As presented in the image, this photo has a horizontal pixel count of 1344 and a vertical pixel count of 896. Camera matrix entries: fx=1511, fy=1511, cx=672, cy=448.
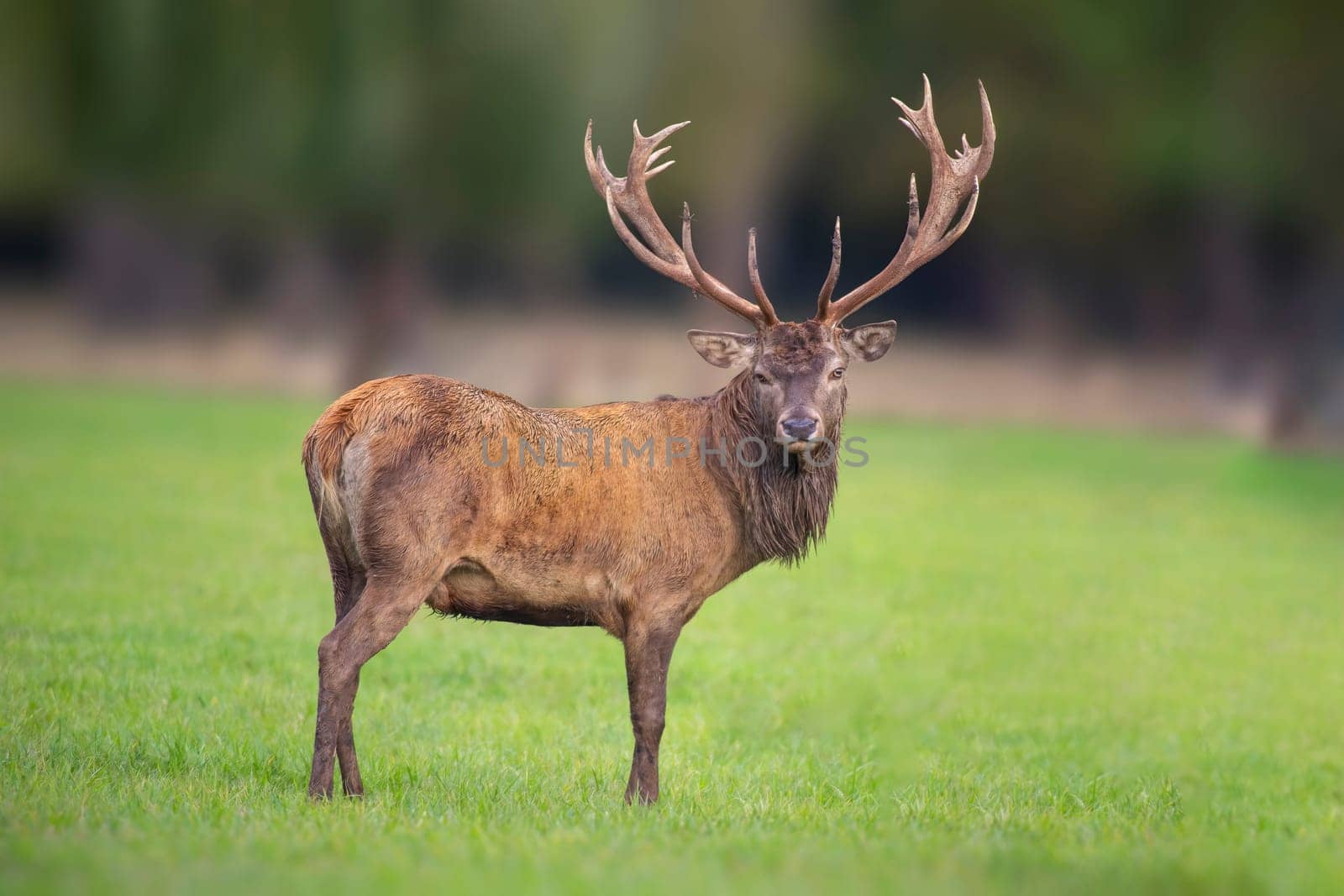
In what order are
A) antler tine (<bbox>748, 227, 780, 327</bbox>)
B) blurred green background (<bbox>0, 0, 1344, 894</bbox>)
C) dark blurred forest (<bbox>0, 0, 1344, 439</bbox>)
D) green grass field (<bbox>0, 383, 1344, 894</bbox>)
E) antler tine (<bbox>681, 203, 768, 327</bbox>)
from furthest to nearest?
dark blurred forest (<bbox>0, 0, 1344, 439</bbox>) < antler tine (<bbox>681, 203, 768, 327</bbox>) < antler tine (<bbox>748, 227, 780, 327</bbox>) < blurred green background (<bbox>0, 0, 1344, 894</bbox>) < green grass field (<bbox>0, 383, 1344, 894</bbox>)

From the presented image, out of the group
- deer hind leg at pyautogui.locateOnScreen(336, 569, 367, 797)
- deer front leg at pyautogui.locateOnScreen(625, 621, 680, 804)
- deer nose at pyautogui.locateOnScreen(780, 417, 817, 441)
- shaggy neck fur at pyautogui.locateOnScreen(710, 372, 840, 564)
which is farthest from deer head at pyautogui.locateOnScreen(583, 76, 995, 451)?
deer hind leg at pyautogui.locateOnScreen(336, 569, 367, 797)

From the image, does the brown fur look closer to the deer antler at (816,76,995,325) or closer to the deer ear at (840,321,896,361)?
the deer ear at (840,321,896,361)

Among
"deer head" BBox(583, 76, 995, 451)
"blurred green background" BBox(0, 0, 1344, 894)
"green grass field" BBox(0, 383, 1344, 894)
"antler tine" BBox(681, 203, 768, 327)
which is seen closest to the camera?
"green grass field" BBox(0, 383, 1344, 894)

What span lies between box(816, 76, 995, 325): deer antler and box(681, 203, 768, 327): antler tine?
45cm

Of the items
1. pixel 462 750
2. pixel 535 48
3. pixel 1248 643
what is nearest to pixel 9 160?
pixel 535 48

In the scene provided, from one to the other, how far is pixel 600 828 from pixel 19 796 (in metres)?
2.62

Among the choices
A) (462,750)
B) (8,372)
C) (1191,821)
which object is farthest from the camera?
(8,372)

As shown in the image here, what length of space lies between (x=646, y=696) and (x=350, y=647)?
5.03 ft

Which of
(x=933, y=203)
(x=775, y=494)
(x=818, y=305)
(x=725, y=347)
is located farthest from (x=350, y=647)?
(x=933, y=203)

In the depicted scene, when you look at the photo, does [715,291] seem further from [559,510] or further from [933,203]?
[559,510]

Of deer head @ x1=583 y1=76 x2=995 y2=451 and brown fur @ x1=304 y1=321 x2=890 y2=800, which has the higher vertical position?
deer head @ x1=583 y1=76 x2=995 y2=451

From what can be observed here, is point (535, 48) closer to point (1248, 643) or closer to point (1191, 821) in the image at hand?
point (1248, 643)

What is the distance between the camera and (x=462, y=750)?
346 inches

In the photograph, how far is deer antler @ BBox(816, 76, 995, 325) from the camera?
8.58 meters
